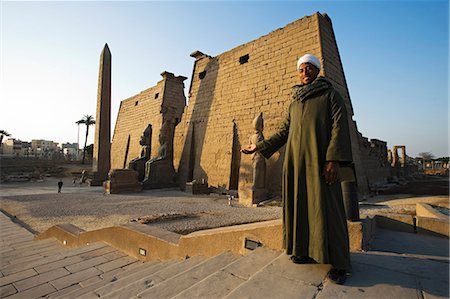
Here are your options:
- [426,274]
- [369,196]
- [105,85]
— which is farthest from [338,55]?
[105,85]

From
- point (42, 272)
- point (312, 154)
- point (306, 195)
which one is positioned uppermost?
point (312, 154)

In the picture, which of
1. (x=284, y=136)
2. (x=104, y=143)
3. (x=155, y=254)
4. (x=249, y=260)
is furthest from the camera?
(x=104, y=143)

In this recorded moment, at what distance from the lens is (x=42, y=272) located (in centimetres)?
296

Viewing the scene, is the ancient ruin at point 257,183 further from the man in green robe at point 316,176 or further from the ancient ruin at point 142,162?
the ancient ruin at point 142,162

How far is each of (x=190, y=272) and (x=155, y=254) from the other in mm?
1315

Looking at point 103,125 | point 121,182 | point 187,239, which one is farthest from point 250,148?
point 103,125

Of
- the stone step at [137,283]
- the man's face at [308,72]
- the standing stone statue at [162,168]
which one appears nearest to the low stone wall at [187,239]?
the stone step at [137,283]

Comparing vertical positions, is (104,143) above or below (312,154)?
above

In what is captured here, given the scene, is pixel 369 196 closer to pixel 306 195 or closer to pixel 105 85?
pixel 306 195

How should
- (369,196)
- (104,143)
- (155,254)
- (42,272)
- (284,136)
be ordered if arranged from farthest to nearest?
1. (104,143)
2. (369,196)
3. (155,254)
4. (42,272)
5. (284,136)

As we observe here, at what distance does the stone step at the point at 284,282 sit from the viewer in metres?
1.42

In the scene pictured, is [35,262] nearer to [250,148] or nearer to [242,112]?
[250,148]

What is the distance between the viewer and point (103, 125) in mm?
16797

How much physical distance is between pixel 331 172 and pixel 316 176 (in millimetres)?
108
